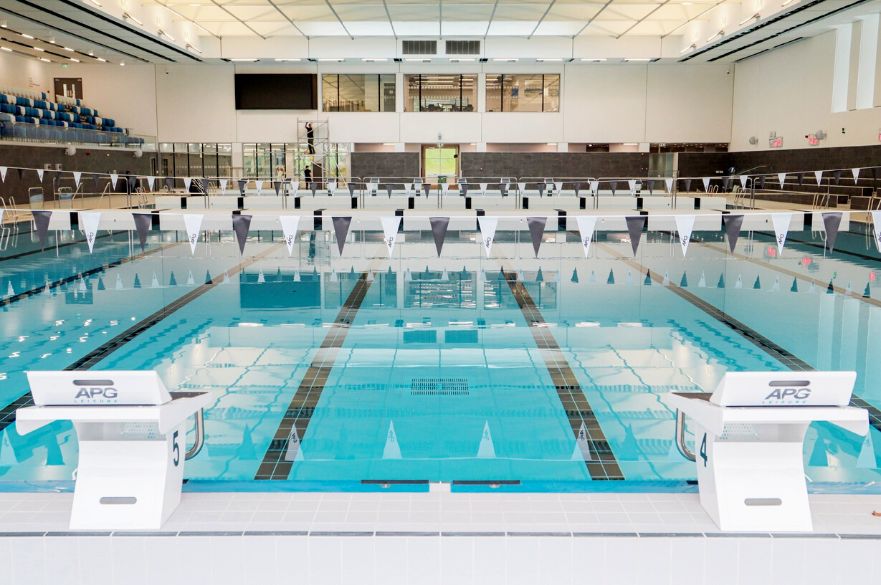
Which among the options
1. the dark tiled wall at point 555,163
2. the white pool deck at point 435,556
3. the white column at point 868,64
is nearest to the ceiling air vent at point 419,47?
the dark tiled wall at point 555,163

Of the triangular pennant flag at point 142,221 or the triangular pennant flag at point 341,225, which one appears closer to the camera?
the triangular pennant flag at point 341,225

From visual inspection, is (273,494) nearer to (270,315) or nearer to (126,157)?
(270,315)

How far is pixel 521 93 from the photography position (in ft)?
82.5

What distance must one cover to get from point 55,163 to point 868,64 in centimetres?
1911

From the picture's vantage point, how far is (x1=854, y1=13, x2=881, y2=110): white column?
16297 mm

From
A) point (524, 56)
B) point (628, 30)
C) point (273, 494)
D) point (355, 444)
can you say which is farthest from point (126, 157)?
point (273, 494)

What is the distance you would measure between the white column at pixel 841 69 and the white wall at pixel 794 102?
14 cm

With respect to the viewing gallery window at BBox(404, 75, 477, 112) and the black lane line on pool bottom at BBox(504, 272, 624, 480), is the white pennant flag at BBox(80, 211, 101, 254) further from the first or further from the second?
the viewing gallery window at BBox(404, 75, 477, 112)

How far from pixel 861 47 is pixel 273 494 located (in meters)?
18.3

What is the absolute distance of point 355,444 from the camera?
439cm

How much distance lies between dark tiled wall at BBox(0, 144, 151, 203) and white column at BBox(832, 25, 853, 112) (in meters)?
17.3

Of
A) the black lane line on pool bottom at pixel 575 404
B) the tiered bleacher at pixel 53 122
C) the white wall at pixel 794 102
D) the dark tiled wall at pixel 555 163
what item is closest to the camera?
the black lane line on pool bottom at pixel 575 404

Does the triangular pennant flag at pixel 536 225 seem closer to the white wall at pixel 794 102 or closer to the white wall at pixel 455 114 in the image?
the white wall at pixel 794 102

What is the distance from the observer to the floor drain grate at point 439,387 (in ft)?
17.5
